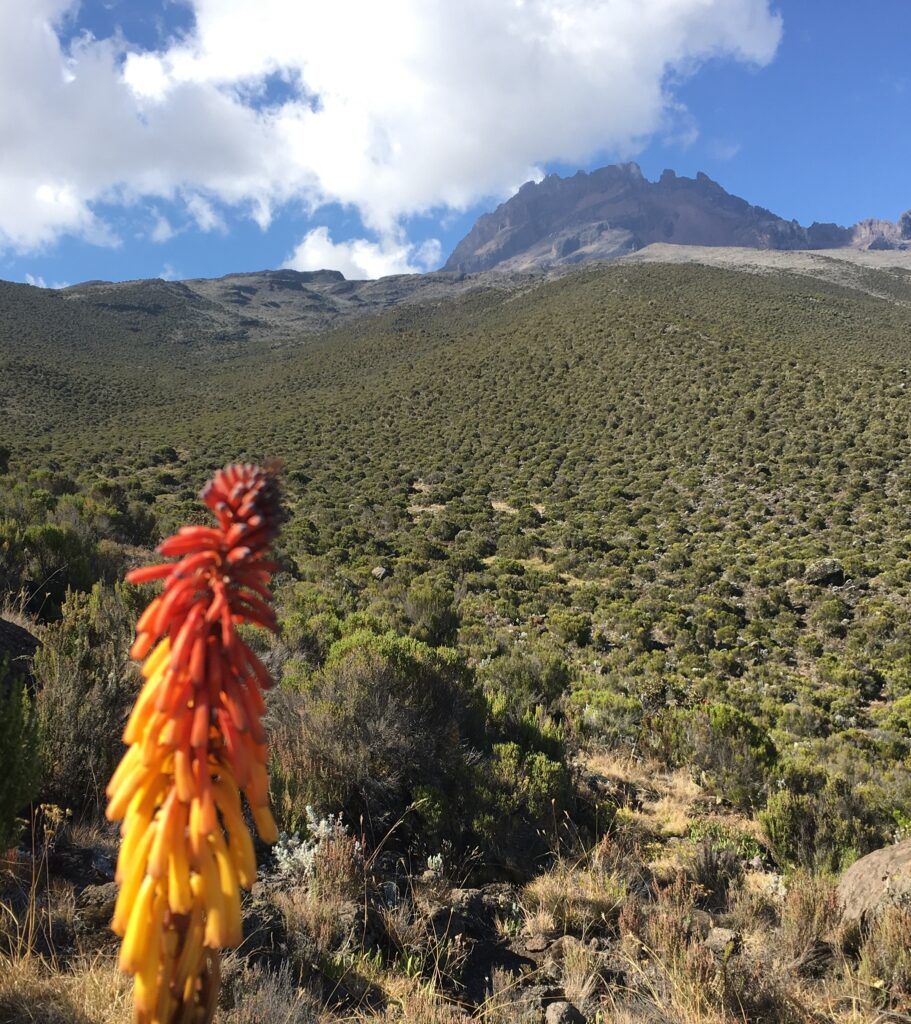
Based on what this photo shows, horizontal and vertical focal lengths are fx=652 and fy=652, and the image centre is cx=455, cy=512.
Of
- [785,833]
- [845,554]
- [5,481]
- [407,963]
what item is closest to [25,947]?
[407,963]

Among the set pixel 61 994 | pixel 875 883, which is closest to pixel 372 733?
pixel 61 994

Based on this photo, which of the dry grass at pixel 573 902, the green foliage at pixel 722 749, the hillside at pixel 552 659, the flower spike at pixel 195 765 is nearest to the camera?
the flower spike at pixel 195 765

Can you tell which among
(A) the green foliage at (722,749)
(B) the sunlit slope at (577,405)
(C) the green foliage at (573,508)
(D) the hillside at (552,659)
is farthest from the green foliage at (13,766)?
(B) the sunlit slope at (577,405)

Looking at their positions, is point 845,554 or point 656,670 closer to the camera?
point 656,670

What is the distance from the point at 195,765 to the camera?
116cm

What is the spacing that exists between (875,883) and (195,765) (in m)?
4.23

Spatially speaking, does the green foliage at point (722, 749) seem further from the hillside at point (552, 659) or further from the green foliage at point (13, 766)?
the green foliage at point (13, 766)

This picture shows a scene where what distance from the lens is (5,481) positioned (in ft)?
53.6

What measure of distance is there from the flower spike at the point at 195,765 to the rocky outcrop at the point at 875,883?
377 centimetres

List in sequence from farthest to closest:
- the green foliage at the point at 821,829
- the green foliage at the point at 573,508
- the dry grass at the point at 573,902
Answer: the green foliage at the point at 573,508
the green foliage at the point at 821,829
the dry grass at the point at 573,902

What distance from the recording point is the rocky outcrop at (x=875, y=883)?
3.53 m

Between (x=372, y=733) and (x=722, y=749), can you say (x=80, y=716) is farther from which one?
(x=722, y=749)

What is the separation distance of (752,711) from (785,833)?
232 inches

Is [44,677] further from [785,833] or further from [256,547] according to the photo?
[785,833]
